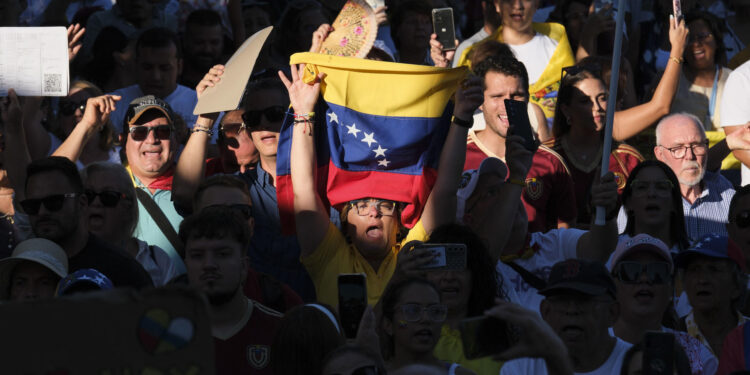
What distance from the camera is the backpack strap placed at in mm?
6859

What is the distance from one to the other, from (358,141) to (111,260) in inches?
57.8

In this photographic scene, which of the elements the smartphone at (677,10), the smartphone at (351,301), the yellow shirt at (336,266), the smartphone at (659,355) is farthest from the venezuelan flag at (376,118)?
the smartphone at (659,355)

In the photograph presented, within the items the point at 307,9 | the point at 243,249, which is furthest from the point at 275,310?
the point at 307,9

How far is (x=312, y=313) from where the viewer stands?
4.66 meters

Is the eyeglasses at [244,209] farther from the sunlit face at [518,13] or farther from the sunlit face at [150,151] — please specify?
the sunlit face at [518,13]

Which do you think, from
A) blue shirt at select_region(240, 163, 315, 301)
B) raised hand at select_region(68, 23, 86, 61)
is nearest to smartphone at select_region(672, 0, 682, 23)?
blue shirt at select_region(240, 163, 315, 301)

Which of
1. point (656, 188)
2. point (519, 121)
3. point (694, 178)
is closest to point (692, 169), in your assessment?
point (694, 178)

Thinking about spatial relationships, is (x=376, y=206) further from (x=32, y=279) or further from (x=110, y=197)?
(x=32, y=279)

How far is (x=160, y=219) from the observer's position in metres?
6.96

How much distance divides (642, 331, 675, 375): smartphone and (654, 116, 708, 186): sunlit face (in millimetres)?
3695

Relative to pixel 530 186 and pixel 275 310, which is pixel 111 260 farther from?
pixel 530 186

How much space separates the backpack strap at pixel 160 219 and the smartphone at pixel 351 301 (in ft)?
7.37

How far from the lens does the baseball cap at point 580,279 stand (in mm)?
5082

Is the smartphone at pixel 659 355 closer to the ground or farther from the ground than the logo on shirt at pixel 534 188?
closer to the ground
